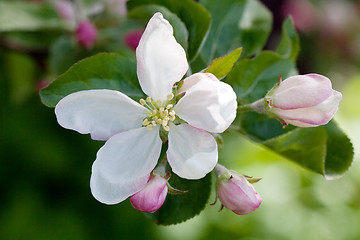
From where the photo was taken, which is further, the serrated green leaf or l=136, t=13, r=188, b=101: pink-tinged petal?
the serrated green leaf

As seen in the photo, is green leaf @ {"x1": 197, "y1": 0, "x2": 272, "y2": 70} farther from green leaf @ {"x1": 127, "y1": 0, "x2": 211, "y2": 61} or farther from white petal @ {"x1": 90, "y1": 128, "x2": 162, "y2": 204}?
white petal @ {"x1": 90, "y1": 128, "x2": 162, "y2": 204}

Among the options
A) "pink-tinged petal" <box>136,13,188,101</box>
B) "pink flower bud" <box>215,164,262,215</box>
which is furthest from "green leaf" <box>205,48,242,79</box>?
"pink flower bud" <box>215,164,262,215</box>

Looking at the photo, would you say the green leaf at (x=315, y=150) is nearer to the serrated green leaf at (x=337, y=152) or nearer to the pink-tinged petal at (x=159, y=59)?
the serrated green leaf at (x=337, y=152)

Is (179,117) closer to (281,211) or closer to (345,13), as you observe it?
(281,211)

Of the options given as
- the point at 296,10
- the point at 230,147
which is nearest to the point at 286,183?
the point at 230,147

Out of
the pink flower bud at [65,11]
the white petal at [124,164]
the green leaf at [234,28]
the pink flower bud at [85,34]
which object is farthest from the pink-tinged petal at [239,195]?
the pink flower bud at [65,11]

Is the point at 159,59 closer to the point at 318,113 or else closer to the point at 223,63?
the point at 223,63

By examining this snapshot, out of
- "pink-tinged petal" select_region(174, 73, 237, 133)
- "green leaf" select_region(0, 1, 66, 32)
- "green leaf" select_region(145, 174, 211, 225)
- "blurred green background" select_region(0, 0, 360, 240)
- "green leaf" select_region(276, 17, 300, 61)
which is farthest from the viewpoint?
"blurred green background" select_region(0, 0, 360, 240)
